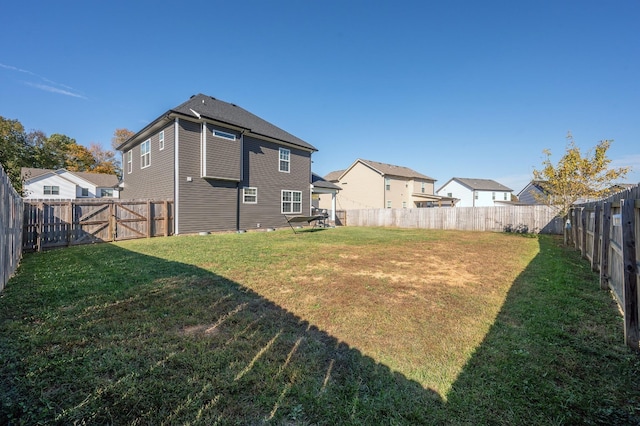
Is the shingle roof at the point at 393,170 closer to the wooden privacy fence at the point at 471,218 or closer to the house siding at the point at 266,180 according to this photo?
the wooden privacy fence at the point at 471,218

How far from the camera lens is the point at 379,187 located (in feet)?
94.8

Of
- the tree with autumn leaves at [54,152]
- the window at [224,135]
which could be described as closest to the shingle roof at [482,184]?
the window at [224,135]

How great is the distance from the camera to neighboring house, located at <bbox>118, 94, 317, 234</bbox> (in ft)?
41.7

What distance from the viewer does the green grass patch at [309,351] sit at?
184cm

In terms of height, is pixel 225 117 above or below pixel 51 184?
above

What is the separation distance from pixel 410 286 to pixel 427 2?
13.3m

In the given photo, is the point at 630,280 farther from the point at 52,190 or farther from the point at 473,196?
the point at 52,190

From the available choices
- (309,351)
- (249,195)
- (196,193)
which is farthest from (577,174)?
(196,193)

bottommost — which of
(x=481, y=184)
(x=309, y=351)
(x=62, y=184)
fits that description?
(x=309, y=351)

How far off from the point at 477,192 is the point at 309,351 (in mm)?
45892

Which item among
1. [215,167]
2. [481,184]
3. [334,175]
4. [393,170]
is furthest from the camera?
[481,184]

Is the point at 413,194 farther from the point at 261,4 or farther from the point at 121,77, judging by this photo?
the point at 121,77

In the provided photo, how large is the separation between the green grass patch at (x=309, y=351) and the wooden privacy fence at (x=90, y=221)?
5211 millimetres

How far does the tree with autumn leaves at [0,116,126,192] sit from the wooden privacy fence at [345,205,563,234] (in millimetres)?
41526
